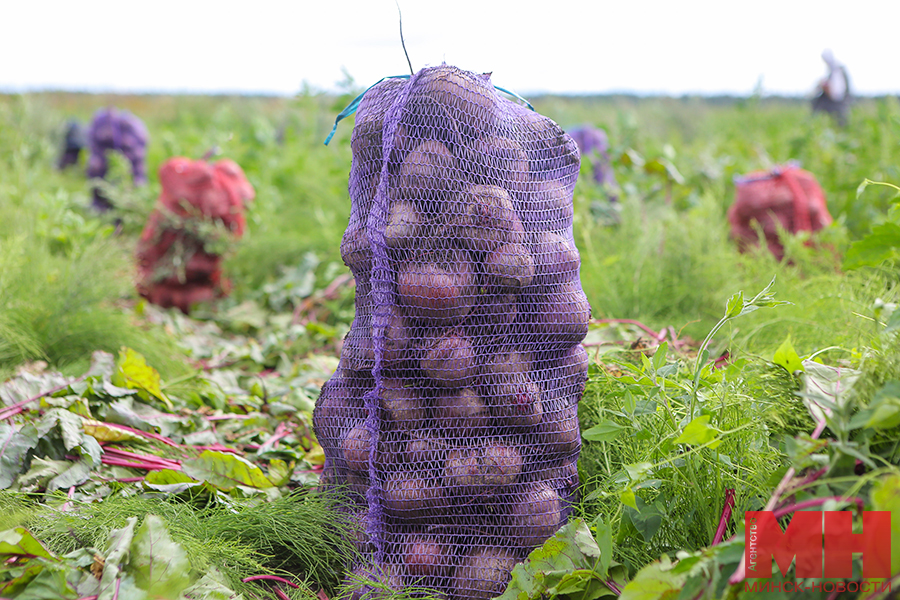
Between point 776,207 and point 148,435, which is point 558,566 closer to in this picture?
point 148,435

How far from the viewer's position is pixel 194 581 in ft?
4.32

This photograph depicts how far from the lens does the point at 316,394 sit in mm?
2545

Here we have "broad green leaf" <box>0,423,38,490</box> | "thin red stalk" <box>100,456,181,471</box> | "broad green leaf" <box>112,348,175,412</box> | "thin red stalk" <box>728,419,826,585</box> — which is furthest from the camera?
"broad green leaf" <box>112,348,175,412</box>

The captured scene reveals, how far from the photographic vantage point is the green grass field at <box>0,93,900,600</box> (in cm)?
121

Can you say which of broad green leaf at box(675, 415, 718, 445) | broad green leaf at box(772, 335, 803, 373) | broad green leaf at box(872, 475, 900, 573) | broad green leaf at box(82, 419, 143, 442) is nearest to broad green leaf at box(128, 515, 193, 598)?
broad green leaf at box(82, 419, 143, 442)

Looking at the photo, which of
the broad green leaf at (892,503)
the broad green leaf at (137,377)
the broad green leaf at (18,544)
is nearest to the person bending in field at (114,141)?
the broad green leaf at (137,377)

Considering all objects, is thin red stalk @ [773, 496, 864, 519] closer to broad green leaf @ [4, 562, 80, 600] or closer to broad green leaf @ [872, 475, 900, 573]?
broad green leaf @ [872, 475, 900, 573]

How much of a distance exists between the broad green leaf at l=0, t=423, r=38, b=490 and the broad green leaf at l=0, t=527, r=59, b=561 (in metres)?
0.57

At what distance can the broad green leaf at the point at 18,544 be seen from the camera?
1180 mm

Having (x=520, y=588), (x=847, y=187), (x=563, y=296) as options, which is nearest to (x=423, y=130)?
(x=563, y=296)

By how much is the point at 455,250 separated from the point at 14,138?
16.9 ft

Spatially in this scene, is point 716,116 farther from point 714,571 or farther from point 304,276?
point 714,571

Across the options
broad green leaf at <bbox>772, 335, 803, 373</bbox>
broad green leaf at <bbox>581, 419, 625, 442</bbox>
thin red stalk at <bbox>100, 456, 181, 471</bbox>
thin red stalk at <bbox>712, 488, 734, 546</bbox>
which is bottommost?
thin red stalk at <bbox>100, 456, 181, 471</bbox>

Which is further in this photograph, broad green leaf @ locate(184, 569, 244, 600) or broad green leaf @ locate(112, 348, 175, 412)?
broad green leaf @ locate(112, 348, 175, 412)
